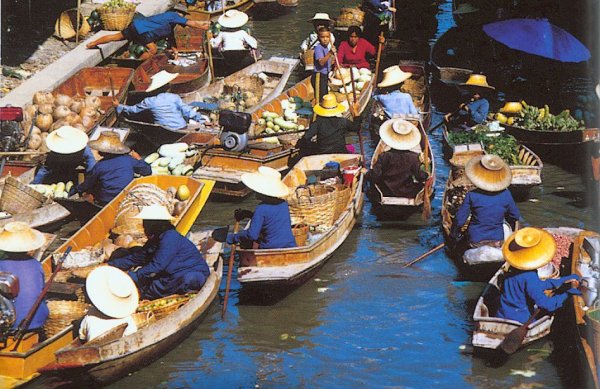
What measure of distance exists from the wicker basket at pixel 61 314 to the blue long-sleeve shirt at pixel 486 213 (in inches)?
192

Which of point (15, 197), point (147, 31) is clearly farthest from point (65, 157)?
point (147, 31)

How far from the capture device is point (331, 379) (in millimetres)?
9930

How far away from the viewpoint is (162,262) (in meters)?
10.0

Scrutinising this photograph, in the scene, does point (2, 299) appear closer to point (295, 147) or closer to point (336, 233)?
point (336, 233)

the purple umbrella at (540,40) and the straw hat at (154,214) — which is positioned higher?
the straw hat at (154,214)

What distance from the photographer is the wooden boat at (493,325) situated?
31.2ft

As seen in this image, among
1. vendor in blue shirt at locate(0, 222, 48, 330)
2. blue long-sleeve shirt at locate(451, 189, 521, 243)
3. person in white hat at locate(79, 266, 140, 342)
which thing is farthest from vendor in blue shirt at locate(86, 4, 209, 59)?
person in white hat at locate(79, 266, 140, 342)

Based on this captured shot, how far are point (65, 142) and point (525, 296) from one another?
276 inches

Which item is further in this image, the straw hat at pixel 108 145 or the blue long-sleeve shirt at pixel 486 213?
the straw hat at pixel 108 145

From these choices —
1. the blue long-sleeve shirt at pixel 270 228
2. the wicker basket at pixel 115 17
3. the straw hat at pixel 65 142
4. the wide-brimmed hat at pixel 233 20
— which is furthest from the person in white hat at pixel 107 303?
the wicker basket at pixel 115 17

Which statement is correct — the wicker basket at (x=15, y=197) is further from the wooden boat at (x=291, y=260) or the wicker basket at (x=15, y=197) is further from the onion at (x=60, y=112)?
the wooden boat at (x=291, y=260)

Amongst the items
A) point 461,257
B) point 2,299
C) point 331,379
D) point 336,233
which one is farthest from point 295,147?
point 2,299

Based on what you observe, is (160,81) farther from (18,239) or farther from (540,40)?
(18,239)

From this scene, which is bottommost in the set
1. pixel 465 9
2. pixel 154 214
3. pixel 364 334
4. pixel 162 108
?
pixel 465 9
